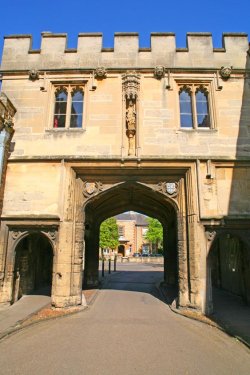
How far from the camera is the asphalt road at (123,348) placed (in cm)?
429

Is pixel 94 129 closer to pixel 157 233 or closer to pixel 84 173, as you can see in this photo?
pixel 84 173

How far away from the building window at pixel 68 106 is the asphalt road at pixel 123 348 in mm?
6145

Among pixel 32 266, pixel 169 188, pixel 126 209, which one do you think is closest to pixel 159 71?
pixel 169 188

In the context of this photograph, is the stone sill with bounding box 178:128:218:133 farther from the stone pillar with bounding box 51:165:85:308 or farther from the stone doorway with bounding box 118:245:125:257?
the stone doorway with bounding box 118:245:125:257

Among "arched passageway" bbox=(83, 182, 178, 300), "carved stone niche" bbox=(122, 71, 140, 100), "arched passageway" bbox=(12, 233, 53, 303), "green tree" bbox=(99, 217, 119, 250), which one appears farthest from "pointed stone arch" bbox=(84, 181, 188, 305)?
"green tree" bbox=(99, 217, 119, 250)

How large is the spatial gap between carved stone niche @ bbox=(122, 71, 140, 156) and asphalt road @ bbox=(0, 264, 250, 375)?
16.6 feet

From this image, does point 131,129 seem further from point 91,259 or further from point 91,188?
point 91,259

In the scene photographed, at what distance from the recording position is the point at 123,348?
16.9 ft

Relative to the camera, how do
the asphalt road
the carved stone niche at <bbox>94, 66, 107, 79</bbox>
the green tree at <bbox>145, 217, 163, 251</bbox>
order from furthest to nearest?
the green tree at <bbox>145, 217, 163, 251</bbox> < the carved stone niche at <bbox>94, 66, 107, 79</bbox> < the asphalt road

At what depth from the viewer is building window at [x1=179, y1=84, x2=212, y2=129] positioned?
9.54 metres

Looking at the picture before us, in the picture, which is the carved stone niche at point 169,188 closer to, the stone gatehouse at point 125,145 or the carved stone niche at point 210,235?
the stone gatehouse at point 125,145

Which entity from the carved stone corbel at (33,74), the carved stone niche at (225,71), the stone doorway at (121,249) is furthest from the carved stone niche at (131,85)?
the stone doorway at (121,249)

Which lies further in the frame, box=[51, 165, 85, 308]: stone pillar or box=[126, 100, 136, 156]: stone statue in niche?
box=[126, 100, 136, 156]: stone statue in niche

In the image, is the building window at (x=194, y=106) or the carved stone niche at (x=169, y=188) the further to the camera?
the building window at (x=194, y=106)
